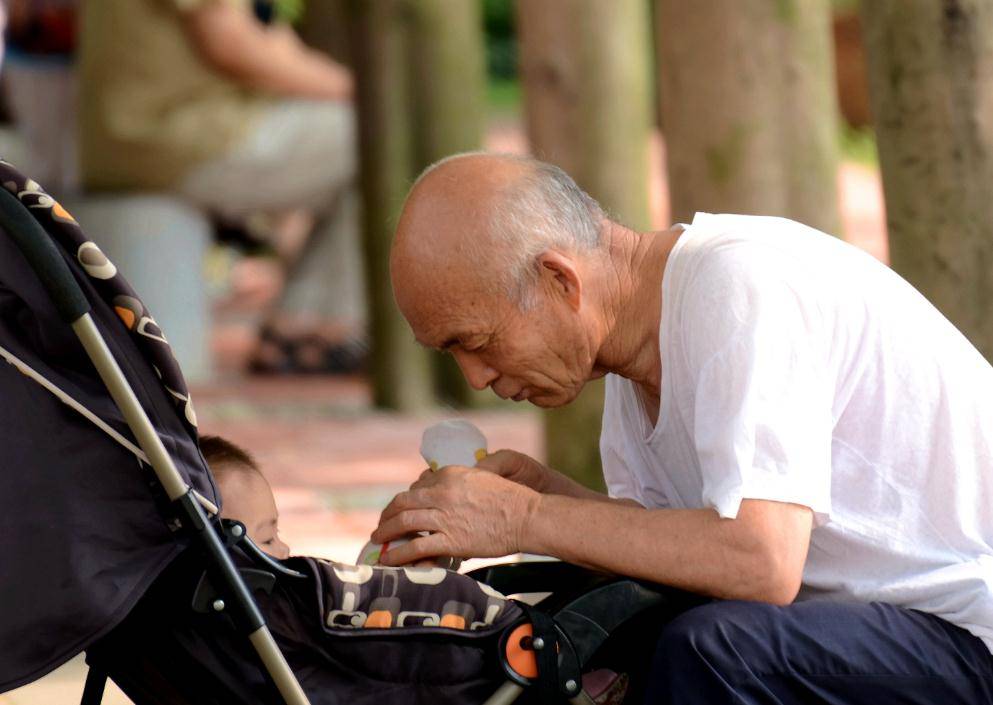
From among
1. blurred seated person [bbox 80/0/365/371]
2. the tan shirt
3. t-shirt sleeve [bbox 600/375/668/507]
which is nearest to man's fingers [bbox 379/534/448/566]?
t-shirt sleeve [bbox 600/375/668/507]

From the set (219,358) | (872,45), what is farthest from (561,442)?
(219,358)

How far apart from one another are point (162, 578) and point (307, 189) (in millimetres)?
6157

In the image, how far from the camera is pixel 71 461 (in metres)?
2.44

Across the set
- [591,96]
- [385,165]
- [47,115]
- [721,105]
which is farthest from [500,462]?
[47,115]

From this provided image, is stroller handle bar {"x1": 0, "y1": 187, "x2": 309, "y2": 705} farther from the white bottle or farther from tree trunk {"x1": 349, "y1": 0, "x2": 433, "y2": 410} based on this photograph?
tree trunk {"x1": 349, "y1": 0, "x2": 433, "y2": 410}

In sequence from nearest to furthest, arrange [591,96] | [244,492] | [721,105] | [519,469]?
[244,492], [519,469], [721,105], [591,96]

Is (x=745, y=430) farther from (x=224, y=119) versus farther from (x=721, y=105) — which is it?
(x=224, y=119)

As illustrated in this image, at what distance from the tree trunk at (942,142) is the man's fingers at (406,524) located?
4.19 feet

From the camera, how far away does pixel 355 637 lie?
2.47 m

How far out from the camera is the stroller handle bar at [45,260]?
7.56ft

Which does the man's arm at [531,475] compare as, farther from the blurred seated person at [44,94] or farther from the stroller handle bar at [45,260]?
the blurred seated person at [44,94]

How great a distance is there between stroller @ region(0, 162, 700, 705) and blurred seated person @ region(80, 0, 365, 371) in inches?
208

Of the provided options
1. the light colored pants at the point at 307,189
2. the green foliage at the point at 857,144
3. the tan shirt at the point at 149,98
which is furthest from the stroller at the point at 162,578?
the green foliage at the point at 857,144

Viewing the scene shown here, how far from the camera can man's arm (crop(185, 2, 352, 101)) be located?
7539 millimetres
